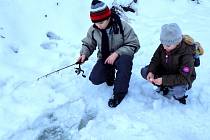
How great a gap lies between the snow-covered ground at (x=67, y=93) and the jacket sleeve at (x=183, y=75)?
394 mm

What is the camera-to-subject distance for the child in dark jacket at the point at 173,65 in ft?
13.8

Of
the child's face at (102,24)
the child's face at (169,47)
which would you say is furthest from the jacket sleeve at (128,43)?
the child's face at (169,47)

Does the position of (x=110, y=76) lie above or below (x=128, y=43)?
below

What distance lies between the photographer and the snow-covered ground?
431 centimetres

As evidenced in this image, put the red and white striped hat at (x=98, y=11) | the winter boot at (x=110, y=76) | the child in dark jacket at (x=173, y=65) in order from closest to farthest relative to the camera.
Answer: the child in dark jacket at (x=173, y=65)
the red and white striped hat at (x=98, y=11)
the winter boot at (x=110, y=76)

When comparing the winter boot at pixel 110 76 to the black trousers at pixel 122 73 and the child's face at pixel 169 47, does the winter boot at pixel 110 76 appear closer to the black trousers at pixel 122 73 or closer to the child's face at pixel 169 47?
the black trousers at pixel 122 73

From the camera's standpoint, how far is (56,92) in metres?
5.00

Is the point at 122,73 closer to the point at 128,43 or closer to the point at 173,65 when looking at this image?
the point at 128,43

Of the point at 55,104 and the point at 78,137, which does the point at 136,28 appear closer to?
the point at 55,104

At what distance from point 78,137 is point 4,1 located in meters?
3.15

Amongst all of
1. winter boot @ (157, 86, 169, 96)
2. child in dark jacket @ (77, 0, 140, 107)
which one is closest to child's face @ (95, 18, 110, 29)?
child in dark jacket @ (77, 0, 140, 107)

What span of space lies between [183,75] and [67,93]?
151cm

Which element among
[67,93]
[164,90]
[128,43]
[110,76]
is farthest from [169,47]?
[67,93]

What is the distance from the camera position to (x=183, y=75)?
4.42 meters
